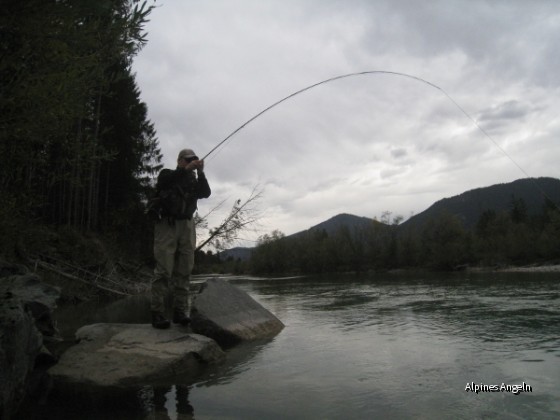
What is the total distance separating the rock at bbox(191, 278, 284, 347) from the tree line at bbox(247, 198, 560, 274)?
164ft

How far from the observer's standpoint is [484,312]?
8.28 meters

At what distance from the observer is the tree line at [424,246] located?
6988 cm

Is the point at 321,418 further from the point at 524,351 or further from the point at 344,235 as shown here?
the point at 344,235

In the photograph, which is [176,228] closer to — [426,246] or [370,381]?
[370,381]

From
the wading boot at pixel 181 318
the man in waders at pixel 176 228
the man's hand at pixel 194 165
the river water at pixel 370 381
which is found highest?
the man's hand at pixel 194 165

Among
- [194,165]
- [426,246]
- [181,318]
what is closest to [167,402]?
[181,318]

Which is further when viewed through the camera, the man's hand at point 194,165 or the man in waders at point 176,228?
the man's hand at point 194,165

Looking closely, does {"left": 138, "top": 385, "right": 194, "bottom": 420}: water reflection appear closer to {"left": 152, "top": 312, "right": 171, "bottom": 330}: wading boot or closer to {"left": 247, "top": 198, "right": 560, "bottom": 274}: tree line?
{"left": 152, "top": 312, "right": 171, "bottom": 330}: wading boot

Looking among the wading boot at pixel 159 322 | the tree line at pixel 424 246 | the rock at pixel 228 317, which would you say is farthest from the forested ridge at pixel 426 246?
the wading boot at pixel 159 322

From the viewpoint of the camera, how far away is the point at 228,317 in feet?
21.1

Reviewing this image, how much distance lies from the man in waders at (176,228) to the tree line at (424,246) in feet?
169

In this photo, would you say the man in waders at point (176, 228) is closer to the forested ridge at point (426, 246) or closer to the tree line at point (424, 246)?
the tree line at point (424, 246)

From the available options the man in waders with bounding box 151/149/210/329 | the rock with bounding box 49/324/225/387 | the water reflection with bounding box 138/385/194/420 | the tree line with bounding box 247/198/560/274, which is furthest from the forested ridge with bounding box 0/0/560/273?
the water reflection with bounding box 138/385/194/420

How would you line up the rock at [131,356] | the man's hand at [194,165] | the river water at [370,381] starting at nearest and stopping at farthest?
the river water at [370,381] → the rock at [131,356] → the man's hand at [194,165]
